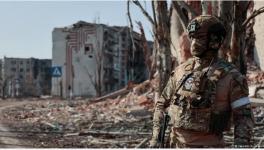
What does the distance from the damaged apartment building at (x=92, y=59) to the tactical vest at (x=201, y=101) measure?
54522 millimetres

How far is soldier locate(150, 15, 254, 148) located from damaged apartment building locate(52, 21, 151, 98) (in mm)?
54468

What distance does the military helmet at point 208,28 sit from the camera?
13.0ft

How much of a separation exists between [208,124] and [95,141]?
817cm

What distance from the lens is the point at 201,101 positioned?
384cm

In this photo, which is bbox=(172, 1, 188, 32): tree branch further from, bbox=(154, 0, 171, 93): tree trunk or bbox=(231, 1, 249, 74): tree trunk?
bbox=(154, 0, 171, 93): tree trunk

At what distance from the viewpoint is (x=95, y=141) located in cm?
1181

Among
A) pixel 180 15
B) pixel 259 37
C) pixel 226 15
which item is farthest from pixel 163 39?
pixel 259 37

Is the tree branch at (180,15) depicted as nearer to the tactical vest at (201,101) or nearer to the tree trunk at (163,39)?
the tree trunk at (163,39)

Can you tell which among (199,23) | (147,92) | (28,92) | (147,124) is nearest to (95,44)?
(28,92)

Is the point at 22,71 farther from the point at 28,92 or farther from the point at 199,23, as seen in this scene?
the point at 199,23

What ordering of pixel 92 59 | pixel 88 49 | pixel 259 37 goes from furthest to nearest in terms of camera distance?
pixel 88 49 → pixel 92 59 → pixel 259 37

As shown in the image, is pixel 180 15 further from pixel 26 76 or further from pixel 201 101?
pixel 26 76

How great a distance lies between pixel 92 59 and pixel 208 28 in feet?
188

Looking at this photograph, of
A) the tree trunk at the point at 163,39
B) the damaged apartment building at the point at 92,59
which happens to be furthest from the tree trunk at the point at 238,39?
the damaged apartment building at the point at 92,59
